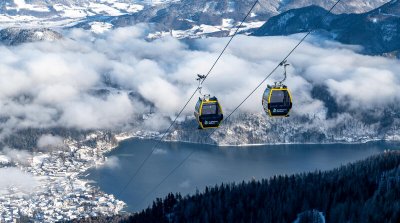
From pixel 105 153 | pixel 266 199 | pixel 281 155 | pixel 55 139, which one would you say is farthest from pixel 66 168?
pixel 266 199

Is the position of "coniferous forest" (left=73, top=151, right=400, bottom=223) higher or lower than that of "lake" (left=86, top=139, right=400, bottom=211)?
higher

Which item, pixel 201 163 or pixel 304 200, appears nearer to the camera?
pixel 304 200

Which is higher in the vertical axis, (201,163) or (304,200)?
(304,200)

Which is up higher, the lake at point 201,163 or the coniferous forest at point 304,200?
the coniferous forest at point 304,200

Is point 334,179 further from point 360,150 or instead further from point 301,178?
point 360,150

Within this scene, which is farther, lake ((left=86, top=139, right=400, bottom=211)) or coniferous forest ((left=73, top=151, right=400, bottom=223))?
lake ((left=86, top=139, right=400, bottom=211))
